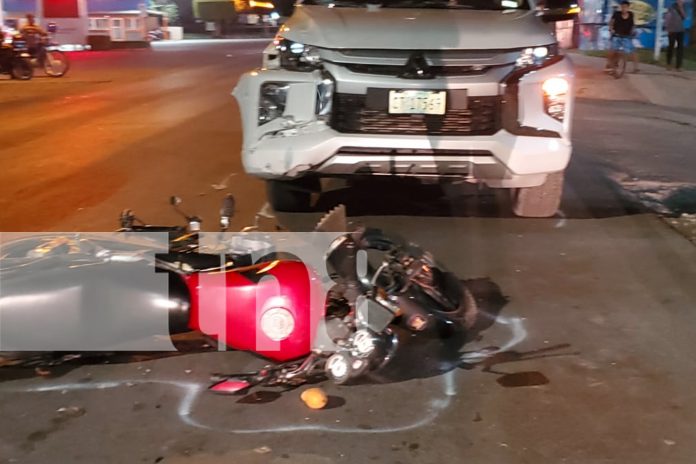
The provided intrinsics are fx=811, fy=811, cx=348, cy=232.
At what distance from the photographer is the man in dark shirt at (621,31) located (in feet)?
56.2

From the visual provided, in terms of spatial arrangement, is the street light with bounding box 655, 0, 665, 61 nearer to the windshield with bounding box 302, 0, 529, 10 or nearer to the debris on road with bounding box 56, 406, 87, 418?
Answer: the windshield with bounding box 302, 0, 529, 10

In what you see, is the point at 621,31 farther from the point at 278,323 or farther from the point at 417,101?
the point at 278,323

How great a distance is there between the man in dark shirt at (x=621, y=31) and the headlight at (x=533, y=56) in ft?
42.5

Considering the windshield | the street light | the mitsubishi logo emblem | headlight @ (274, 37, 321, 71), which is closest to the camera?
the mitsubishi logo emblem

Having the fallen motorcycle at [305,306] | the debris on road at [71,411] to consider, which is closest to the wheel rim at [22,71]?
the fallen motorcycle at [305,306]

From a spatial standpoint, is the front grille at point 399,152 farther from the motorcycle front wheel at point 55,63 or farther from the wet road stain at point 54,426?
the motorcycle front wheel at point 55,63

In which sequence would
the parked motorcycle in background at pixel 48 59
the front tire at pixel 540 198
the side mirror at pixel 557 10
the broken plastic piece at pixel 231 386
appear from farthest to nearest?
the parked motorcycle in background at pixel 48 59, the side mirror at pixel 557 10, the front tire at pixel 540 198, the broken plastic piece at pixel 231 386

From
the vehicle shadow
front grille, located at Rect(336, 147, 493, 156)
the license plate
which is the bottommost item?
the vehicle shadow

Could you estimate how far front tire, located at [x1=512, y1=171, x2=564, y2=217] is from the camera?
5.81m

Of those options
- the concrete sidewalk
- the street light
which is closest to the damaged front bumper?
the concrete sidewalk

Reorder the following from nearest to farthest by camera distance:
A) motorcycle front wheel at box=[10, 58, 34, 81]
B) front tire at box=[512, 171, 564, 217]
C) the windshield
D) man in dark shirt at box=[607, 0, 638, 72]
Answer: front tire at box=[512, 171, 564, 217] → the windshield → man in dark shirt at box=[607, 0, 638, 72] → motorcycle front wheel at box=[10, 58, 34, 81]

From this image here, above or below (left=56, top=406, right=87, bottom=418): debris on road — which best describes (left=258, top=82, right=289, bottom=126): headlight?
above

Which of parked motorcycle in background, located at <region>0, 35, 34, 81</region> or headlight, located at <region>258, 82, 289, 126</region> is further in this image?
parked motorcycle in background, located at <region>0, 35, 34, 81</region>

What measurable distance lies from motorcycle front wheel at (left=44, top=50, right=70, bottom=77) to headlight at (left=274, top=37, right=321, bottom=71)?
1487cm
